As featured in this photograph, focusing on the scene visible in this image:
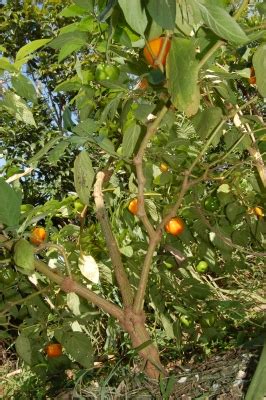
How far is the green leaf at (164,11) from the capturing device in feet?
1.55

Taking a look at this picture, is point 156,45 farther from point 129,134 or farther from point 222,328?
point 222,328

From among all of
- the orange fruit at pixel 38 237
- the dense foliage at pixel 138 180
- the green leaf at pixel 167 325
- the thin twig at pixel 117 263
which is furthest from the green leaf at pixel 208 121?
the green leaf at pixel 167 325

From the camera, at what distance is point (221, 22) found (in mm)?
498

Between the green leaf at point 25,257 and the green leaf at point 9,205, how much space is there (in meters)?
0.06

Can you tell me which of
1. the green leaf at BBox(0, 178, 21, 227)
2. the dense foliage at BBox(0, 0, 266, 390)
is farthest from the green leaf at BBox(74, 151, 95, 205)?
the green leaf at BBox(0, 178, 21, 227)

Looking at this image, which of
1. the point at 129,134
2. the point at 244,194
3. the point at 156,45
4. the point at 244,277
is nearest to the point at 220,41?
the point at 156,45

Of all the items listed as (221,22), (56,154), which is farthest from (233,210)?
(221,22)

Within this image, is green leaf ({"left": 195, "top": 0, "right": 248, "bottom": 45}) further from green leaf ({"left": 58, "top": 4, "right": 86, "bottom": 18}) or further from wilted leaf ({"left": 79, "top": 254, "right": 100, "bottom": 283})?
wilted leaf ({"left": 79, "top": 254, "right": 100, "bottom": 283})

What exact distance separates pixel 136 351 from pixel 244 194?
26.5 inches

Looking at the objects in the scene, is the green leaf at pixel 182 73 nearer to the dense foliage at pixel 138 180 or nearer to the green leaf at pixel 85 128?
the dense foliage at pixel 138 180

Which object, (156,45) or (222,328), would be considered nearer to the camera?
(156,45)

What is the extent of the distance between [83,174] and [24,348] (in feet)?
1.51

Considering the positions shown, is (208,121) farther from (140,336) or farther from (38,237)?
(38,237)

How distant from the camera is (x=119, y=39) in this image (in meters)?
0.68
